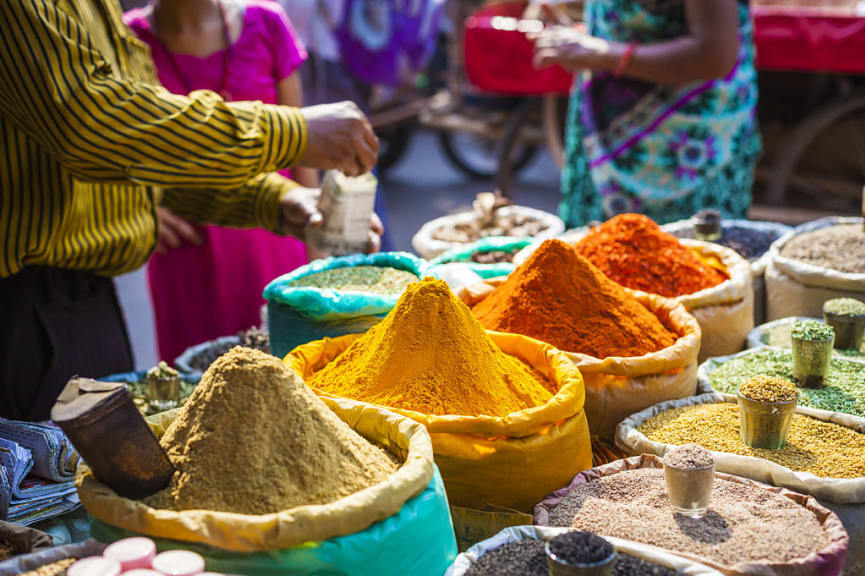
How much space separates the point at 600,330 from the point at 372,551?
2.00 feet

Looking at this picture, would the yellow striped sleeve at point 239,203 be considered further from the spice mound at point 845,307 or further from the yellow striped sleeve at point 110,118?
the spice mound at point 845,307

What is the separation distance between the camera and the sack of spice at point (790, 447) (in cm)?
102

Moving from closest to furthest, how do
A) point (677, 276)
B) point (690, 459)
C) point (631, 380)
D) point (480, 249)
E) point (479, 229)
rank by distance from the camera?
point (690, 459) → point (631, 380) → point (677, 276) → point (480, 249) → point (479, 229)

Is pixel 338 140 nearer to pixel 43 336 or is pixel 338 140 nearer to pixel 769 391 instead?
pixel 43 336

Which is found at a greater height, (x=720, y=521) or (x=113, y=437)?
(x=113, y=437)

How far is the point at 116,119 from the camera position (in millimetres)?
1240

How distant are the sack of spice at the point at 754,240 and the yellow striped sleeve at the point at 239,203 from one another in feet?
3.26

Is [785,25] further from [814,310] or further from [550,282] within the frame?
[550,282]

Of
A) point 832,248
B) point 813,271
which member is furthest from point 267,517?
point 832,248

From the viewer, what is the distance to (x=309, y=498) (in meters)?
0.83

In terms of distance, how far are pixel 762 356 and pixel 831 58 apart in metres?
2.73

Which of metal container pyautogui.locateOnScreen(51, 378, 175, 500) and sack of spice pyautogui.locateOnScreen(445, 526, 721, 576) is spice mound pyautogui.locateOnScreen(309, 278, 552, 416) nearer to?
sack of spice pyautogui.locateOnScreen(445, 526, 721, 576)

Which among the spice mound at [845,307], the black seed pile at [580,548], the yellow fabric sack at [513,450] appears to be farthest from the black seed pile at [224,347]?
the spice mound at [845,307]

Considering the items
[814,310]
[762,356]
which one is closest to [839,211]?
[814,310]
